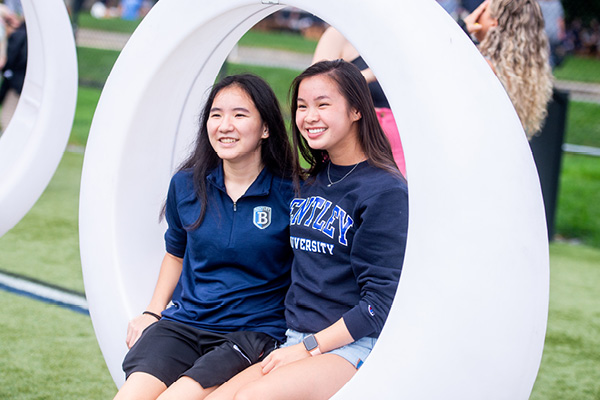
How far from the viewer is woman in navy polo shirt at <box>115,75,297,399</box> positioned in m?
2.32

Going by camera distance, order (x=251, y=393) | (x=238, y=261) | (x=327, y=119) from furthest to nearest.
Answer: (x=238, y=261) < (x=327, y=119) < (x=251, y=393)

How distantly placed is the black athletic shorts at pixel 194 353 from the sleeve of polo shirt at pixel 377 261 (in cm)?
38

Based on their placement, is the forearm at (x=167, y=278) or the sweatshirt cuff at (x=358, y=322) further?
the forearm at (x=167, y=278)

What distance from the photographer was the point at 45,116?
3426 millimetres

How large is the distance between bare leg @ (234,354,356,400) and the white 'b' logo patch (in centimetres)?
50

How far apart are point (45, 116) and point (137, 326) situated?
4.40 feet

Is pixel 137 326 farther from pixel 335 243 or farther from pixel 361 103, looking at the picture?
pixel 361 103

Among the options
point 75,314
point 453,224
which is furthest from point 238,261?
point 75,314

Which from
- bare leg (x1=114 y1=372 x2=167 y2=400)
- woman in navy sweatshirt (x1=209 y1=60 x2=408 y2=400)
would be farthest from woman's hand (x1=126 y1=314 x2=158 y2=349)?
woman in navy sweatshirt (x1=209 y1=60 x2=408 y2=400)

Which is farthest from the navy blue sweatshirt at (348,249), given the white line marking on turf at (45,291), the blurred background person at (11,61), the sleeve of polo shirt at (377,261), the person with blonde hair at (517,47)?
the blurred background person at (11,61)

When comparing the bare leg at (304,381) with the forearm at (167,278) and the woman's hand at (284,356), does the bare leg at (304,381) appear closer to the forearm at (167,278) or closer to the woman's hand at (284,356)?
the woman's hand at (284,356)

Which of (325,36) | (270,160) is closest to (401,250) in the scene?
(270,160)

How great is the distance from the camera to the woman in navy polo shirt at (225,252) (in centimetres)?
232

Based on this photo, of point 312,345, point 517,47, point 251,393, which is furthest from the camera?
point 517,47
